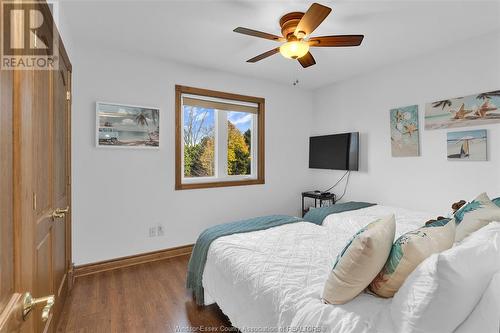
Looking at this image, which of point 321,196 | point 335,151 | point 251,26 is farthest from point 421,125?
point 251,26

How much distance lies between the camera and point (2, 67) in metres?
0.69

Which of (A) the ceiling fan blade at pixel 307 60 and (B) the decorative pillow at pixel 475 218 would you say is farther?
→ (A) the ceiling fan blade at pixel 307 60

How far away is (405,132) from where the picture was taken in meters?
3.22

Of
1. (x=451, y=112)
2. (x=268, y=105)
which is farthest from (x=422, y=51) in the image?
(x=268, y=105)

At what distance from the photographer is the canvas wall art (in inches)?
123

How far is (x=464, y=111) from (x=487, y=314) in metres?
2.53

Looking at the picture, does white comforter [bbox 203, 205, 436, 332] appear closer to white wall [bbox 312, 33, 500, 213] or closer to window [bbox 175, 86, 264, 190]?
white wall [bbox 312, 33, 500, 213]

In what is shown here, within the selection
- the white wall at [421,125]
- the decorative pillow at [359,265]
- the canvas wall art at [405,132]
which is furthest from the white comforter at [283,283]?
the canvas wall art at [405,132]

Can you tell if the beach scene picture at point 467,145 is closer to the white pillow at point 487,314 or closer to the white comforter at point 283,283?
the white comforter at point 283,283

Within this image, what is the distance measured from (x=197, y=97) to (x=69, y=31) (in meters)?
1.51

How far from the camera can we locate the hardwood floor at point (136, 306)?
→ 6.34 ft

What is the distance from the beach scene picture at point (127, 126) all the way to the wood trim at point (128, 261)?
1.32 m

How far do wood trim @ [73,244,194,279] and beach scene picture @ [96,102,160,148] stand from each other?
52.1 inches

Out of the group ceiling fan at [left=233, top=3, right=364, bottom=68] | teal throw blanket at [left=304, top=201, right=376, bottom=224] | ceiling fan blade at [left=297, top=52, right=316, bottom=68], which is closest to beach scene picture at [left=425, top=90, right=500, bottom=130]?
teal throw blanket at [left=304, top=201, right=376, bottom=224]
